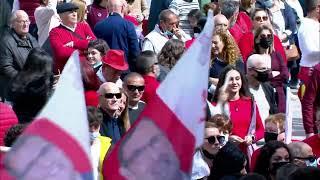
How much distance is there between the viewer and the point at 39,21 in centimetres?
1462

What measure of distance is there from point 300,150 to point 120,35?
4.69m

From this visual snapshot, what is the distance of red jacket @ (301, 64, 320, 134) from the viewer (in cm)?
1177

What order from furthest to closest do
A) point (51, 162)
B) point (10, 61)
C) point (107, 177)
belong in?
point (10, 61)
point (107, 177)
point (51, 162)

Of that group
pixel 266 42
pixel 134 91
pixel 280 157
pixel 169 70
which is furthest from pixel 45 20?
pixel 280 157

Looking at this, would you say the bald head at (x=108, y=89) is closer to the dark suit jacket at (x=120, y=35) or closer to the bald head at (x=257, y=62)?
the bald head at (x=257, y=62)

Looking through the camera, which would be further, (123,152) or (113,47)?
(113,47)

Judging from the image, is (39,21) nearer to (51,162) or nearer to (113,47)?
(113,47)

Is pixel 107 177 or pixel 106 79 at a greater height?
pixel 107 177

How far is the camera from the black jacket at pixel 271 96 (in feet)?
39.4

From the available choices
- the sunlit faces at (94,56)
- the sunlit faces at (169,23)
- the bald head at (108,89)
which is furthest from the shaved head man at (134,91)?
the sunlit faces at (169,23)

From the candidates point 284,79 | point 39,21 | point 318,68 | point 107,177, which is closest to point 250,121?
point 318,68

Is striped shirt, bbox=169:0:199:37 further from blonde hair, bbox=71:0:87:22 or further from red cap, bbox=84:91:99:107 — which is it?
red cap, bbox=84:91:99:107

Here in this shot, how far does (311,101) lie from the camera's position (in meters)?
11.8

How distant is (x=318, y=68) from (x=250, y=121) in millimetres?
947
